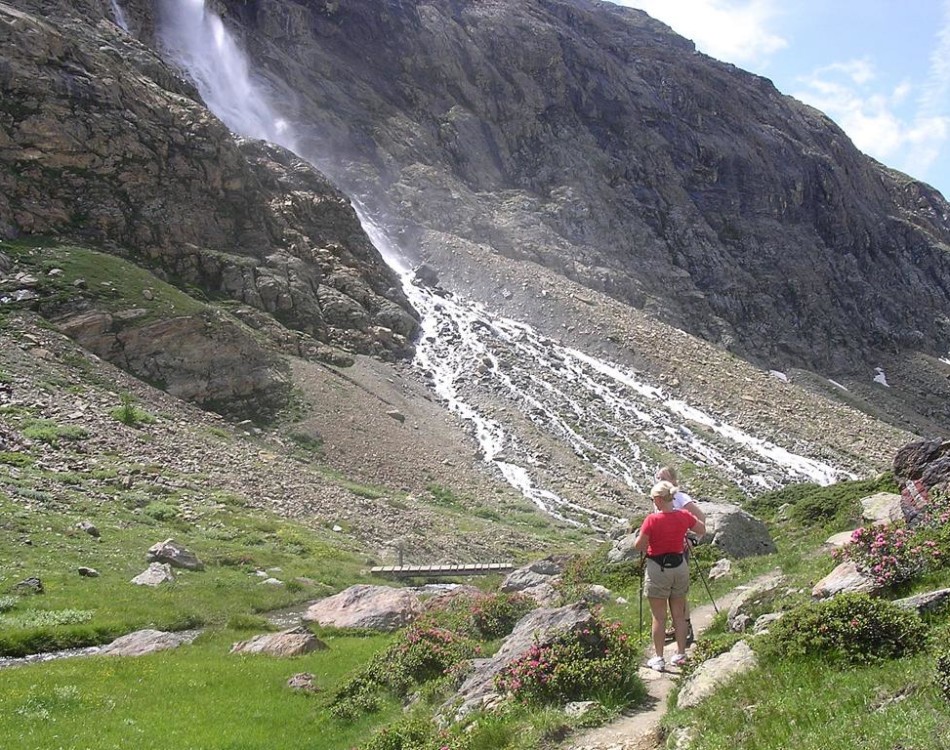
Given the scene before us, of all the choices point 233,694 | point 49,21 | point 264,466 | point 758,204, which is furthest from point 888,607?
point 758,204

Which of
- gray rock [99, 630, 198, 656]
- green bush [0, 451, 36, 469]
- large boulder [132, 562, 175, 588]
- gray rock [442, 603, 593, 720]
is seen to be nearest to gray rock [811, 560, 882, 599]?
gray rock [442, 603, 593, 720]

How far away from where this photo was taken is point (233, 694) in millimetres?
14695

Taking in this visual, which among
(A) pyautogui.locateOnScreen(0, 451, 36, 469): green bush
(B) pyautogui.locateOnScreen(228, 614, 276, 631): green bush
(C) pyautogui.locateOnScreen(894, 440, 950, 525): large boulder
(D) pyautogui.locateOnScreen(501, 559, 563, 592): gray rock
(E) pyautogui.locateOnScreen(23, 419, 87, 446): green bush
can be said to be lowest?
(A) pyautogui.locateOnScreen(0, 451, 36, 469): green bush

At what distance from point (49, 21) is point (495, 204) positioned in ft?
234

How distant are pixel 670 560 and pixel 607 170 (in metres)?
138

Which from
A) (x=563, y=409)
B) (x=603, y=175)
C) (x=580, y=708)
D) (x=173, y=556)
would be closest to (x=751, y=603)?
(x=580, y=708)

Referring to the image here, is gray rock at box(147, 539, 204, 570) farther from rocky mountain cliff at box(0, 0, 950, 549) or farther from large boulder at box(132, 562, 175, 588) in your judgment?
rocky mountain cliff at box(0, 0, 950, 549)

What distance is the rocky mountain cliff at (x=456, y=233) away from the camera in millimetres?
53375

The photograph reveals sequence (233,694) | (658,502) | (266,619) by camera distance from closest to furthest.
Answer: (658,502)
(233,694)
(266,619)

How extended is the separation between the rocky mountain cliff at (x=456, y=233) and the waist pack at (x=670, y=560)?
1079 inches

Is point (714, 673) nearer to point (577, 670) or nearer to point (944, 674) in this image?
point (577, 670)

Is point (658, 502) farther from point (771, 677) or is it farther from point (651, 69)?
point (651, 69)

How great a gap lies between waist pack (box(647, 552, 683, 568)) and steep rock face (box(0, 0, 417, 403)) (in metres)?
44.9

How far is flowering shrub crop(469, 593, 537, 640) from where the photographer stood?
1723cm
